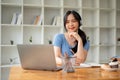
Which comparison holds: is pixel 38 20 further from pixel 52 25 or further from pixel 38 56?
pixel 38 56

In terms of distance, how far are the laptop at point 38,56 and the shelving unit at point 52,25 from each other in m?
2.19

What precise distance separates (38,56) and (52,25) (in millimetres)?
2396

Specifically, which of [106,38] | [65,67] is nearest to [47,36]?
[106,38]

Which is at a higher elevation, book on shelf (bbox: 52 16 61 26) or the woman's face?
book on shelf (bbox: 52 16 61 26)

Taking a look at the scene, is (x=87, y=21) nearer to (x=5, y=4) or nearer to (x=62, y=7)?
(x=62, y=7)

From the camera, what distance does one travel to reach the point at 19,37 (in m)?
3.92

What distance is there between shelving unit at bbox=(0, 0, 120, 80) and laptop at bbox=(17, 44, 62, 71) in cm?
219

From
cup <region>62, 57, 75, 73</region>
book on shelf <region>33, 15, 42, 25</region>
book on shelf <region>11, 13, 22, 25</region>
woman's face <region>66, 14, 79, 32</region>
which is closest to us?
cup <region>62, 57, 75, 73</region>

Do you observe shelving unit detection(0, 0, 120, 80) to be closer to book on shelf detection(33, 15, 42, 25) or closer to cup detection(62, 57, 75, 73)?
book on shelf detection(33, 15, 42, 25)

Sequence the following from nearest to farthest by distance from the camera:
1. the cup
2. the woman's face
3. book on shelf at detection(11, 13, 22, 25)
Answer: the cup, the woman's face, book on shelf at detection(11, 13, 22, 25)

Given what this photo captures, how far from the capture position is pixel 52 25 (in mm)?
3863

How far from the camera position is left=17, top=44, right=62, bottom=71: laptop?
1490 mm

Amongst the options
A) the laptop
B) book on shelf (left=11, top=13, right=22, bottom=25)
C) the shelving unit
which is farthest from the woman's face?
book on shelf (left=11, top=13, right=22, bottom=25)

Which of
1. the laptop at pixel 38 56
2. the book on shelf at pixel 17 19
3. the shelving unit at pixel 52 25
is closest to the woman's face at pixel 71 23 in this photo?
the laptop at pixel 38 56
